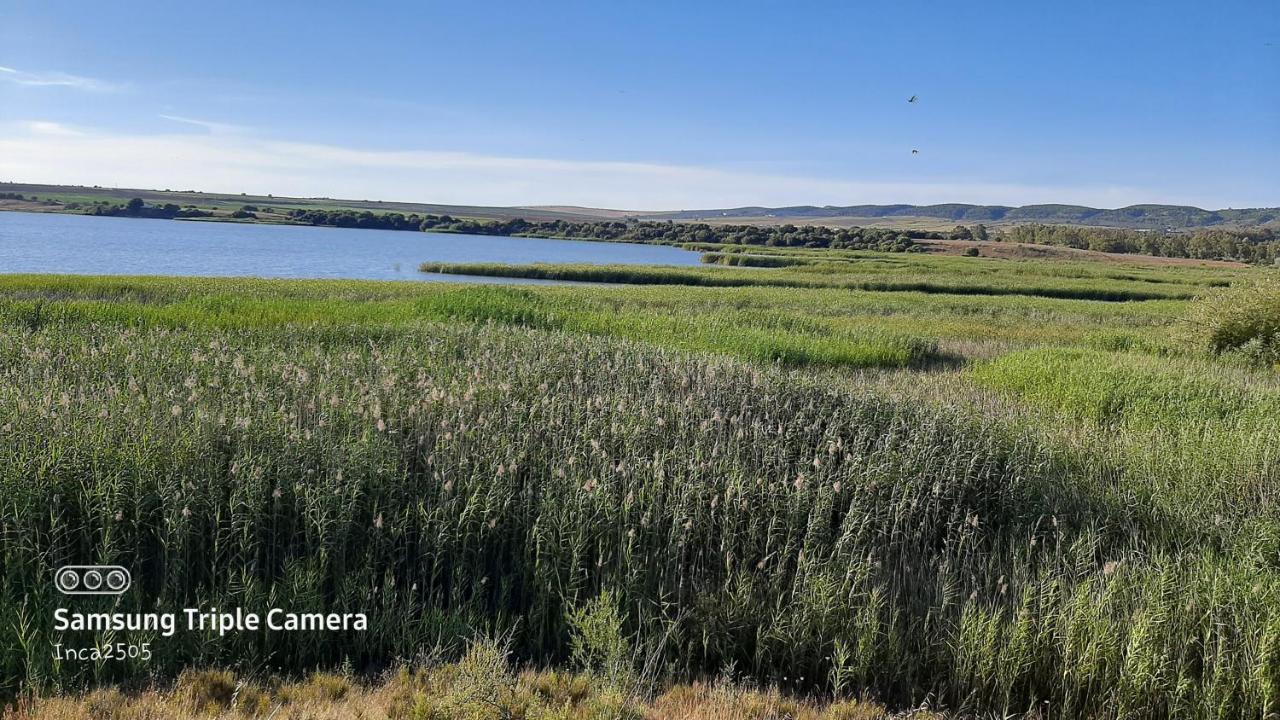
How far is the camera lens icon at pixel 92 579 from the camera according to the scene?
16.6ft

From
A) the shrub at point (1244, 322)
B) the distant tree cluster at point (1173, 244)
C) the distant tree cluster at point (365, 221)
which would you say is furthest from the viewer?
the distant tree cluster at point (365, 221)

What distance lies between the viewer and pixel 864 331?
870 inches

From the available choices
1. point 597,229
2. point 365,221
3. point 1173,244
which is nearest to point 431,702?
point 1173,244

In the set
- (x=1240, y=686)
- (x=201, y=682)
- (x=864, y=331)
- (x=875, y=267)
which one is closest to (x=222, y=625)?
(x=201, y=682)

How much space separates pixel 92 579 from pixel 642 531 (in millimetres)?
3820

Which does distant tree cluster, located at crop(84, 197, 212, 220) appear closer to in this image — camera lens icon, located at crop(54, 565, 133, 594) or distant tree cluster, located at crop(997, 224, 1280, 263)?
distant tree cluster, located at crop(997, 224, 1280, 263)

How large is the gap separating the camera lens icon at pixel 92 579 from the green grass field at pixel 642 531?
111mm

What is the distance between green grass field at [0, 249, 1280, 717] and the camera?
202 inches

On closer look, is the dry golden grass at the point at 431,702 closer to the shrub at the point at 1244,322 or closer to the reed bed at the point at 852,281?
the shrub at the point at 1244,322

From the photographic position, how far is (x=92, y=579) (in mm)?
5164

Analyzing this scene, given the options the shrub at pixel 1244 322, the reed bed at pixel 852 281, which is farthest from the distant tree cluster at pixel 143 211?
the shrub at pixel 1244 322

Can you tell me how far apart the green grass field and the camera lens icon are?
111mm

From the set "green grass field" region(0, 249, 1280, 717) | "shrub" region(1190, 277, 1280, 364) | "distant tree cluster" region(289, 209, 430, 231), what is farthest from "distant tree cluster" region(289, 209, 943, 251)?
"green grass field" region(0, 249, 1280, 717)

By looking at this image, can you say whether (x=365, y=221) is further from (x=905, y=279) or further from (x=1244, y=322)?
(x=1244, y=322)
